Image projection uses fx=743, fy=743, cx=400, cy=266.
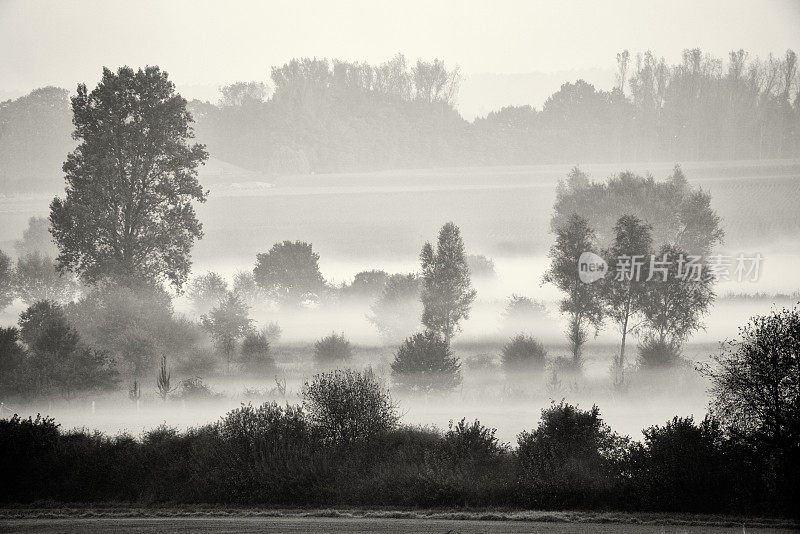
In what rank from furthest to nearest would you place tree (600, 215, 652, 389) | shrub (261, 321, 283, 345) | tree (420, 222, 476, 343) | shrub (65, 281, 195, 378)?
shrub (261, 321, 283, 345) → tree (420, 222, 476, 343) → tree (600, 215, 652, 389) → shrub (65, 281, 195, 378)

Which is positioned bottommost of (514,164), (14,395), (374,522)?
(374,522)

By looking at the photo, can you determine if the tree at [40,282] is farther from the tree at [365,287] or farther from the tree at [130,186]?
the tree at [365,287]

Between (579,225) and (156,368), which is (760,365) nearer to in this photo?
(579,225)

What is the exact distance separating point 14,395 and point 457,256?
2474 cm

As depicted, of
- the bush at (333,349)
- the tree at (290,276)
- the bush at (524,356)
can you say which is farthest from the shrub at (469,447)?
the tree at (290,276)

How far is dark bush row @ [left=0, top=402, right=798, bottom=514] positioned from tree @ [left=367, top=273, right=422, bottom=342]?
16352mm

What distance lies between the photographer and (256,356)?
40500 mm

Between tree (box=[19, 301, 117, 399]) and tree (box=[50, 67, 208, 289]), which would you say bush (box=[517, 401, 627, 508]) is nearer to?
tree (box=[19, 301, 117, 399])

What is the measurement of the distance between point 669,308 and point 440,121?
32.3 metres

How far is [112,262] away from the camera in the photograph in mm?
41000

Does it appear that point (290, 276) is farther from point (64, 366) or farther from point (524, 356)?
point (524, 356)

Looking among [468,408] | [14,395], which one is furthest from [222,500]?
[14,395]

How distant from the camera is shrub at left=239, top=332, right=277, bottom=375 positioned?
133 feet

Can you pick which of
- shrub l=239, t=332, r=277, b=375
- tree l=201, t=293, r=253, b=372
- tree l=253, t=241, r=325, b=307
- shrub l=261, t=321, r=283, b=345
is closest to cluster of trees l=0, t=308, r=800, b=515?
shrub l=239, t=332, r=277, b=375
